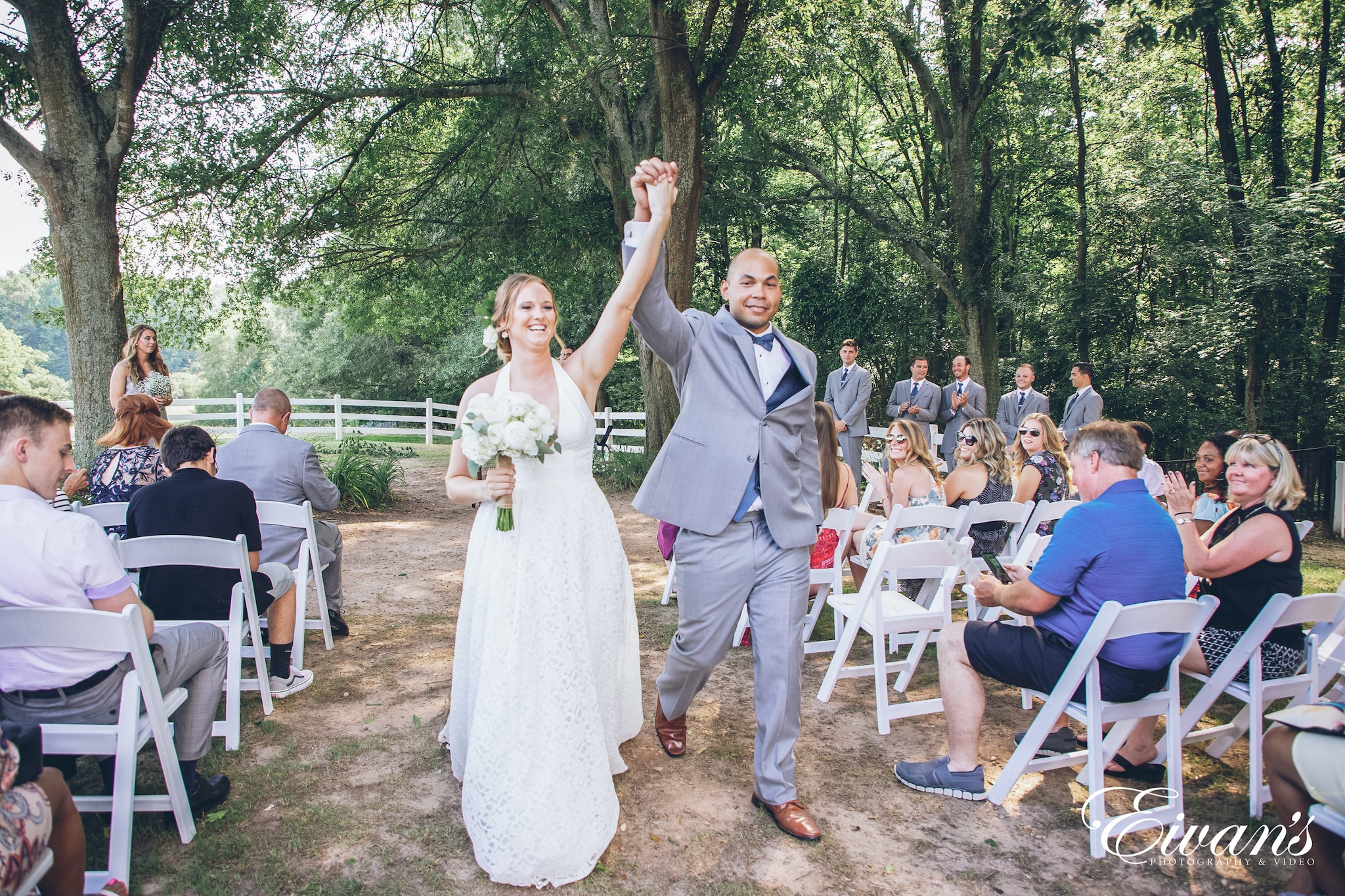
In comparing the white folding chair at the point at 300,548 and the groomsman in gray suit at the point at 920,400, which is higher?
the groomsman in gray suit at the point at 920,400

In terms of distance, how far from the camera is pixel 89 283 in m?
8.53

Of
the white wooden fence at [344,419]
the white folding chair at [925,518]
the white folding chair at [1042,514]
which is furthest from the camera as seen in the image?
the white wooden fence at [344,419]

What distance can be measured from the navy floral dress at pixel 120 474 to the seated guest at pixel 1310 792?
5.66 metres

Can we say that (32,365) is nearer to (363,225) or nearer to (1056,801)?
(363,225)

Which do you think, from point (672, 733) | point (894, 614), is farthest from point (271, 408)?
point (894, 614)

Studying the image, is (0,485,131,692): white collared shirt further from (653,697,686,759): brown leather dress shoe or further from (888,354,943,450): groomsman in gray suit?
(888,354,943,450): groomsman in gray suit

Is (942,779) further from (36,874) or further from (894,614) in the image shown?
(36,874)

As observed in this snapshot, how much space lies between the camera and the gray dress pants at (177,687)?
277 cm

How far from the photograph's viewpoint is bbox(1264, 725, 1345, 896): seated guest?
2.52m

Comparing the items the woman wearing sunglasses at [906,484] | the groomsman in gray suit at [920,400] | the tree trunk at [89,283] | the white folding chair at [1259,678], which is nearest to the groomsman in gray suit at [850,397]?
the groomsman in gray suit at [920,400]

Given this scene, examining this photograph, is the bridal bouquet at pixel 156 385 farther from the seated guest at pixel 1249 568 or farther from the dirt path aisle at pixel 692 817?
the seated guest at pixel 1249 568

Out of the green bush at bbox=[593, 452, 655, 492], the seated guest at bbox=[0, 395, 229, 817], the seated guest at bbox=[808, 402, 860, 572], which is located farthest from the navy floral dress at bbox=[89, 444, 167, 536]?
the green bush at bbox=[593, 452, 655, 492]

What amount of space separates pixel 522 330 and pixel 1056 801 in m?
3.04

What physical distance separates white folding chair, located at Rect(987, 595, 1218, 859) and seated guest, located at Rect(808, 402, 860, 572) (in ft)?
5.19
